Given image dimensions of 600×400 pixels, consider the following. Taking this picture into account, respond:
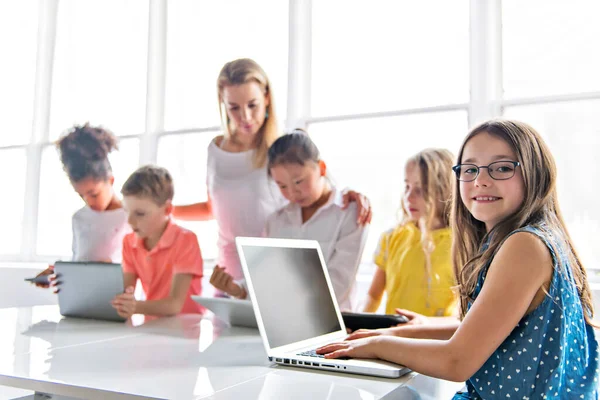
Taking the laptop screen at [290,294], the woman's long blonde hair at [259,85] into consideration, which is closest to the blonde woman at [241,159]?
the woman's long blonde hair at [259,85]

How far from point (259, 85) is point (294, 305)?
1.22 metres

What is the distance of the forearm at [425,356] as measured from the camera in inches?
37.6

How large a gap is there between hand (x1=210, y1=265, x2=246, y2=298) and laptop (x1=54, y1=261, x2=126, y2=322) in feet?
0.93

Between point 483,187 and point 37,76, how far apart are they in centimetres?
438

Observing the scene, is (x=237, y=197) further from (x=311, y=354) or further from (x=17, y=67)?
(x=17, y=67)

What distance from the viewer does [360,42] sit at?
11.3 feet

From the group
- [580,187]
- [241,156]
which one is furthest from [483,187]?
[580,187]

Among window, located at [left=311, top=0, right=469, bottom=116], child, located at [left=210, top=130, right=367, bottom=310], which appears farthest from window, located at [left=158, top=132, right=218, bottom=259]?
child, located at [left=210, top=130, right=367, bottom=310]

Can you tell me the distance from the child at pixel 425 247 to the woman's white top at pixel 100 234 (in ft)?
3.91

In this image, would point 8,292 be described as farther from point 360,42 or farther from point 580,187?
point 580,187

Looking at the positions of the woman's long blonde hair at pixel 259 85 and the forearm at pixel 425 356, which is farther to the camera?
the woman's long blonde hair at pixel 259 85

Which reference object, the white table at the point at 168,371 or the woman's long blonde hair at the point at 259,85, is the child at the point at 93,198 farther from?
the white table at the point at 168,371

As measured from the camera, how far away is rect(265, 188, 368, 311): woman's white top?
6.67ft

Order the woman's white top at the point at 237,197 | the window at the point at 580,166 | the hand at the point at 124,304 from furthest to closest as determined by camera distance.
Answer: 1. the window at the point at 580,166
2. the woman's white top at the point at 237,197
3. the hand at the point at 124,304
